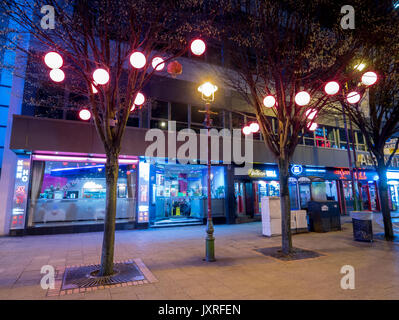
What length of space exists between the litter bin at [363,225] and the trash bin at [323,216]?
82.5 inches

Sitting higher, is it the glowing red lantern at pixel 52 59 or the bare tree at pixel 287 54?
the bare tree at pixel 287 54

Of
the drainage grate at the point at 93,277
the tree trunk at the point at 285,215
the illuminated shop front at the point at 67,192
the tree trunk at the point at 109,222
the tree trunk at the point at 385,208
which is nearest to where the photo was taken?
the drainage grate at the point at 93,277

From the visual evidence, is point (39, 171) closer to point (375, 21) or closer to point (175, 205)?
point (175, 205)

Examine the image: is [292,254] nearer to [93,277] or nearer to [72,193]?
[93,277]

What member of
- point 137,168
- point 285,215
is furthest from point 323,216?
point 137,168

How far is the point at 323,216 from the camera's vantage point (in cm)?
1173

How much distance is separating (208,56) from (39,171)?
39.5ft

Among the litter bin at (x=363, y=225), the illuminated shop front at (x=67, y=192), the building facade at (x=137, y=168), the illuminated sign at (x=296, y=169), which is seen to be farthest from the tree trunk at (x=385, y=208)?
the illuminated shop front at (x=67, y=192)

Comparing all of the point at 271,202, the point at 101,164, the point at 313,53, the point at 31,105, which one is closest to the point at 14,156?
the point at 31,105

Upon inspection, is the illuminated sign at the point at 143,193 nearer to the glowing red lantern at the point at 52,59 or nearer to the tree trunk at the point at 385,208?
the glowing red lantern at the point at 52,59

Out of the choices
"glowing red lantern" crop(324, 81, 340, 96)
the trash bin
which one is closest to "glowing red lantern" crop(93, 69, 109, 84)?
"glowing red lantern" crop(324, 81, 340, 96)

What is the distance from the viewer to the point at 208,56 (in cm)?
1598

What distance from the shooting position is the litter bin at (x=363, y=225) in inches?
A: 360
